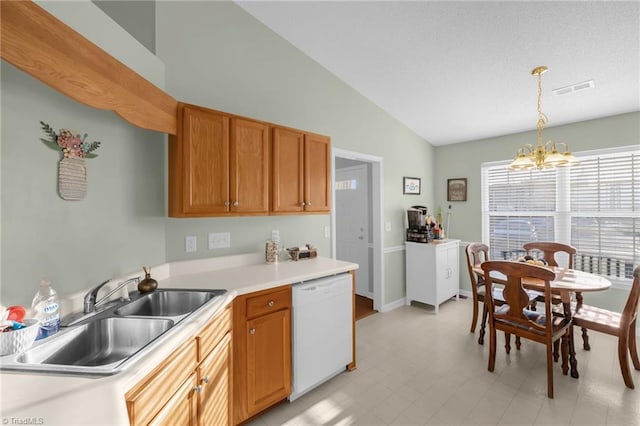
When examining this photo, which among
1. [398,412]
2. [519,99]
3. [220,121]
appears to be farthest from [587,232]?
[220,121]

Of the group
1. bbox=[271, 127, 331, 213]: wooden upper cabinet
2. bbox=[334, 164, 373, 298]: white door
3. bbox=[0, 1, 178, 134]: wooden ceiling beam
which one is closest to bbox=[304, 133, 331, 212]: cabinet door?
bbox=[271, 127, 331, 213]: wooden upper cabinet

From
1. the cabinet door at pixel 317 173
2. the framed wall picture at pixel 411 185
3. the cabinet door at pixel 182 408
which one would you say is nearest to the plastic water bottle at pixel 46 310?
the cabinet door at pixel 182 408

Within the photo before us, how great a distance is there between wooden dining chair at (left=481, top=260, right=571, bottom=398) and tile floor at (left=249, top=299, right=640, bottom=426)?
0.20 meters

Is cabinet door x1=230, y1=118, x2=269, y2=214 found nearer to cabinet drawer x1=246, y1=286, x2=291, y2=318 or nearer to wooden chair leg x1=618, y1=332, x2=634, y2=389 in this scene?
cabinet drawer x1=246, y1=286, x2=291, y2=318

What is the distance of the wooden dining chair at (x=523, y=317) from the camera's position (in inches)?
84.4

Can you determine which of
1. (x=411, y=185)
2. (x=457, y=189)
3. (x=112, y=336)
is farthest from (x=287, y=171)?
(x=457, y=189)

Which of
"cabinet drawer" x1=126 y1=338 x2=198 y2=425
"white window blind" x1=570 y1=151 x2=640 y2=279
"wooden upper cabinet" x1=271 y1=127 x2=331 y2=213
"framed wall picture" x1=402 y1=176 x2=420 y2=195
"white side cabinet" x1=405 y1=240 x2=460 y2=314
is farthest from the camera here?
"framed wall picture" x1=402 y1=176 x2=420 y2=195

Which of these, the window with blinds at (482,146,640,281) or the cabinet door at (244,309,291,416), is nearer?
the cabinet door at (244,309,291,416)

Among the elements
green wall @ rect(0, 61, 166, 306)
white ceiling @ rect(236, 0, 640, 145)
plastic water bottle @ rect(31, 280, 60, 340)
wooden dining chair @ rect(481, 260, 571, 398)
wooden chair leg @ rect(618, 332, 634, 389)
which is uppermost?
white ceiling @ rect(236, 0, 640, 145)

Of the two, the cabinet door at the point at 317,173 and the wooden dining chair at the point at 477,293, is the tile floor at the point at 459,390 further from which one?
the cabinet door at the point at 317,173

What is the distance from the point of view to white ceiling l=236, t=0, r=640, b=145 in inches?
81.0

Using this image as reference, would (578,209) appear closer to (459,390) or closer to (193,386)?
(459,390)

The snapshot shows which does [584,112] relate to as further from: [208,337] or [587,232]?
[208,337]

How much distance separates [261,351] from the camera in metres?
1.88
